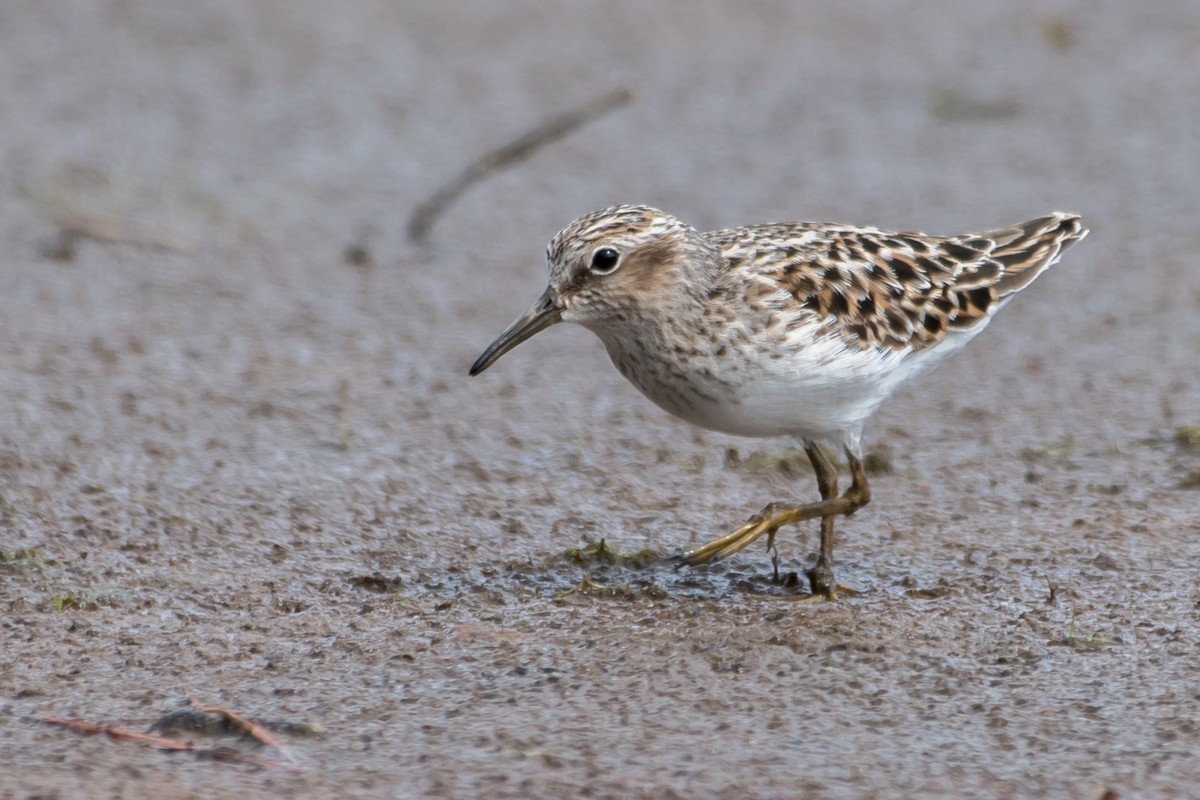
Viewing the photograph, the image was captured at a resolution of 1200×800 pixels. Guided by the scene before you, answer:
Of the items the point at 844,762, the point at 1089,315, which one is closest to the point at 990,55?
the point at 1089,315

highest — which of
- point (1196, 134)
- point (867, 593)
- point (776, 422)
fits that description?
point (1196, 134)

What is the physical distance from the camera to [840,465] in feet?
24.1

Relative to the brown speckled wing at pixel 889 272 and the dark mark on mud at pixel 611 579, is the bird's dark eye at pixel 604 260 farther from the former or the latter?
the dark mark on mud at pixel 611 579

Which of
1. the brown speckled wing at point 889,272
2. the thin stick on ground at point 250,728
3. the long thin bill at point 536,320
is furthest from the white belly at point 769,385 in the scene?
the thin stick on ground at point 250,728

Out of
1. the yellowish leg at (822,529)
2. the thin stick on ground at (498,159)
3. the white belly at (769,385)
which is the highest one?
the thin stick on ground at (498,159)

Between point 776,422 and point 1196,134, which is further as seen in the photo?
point 1196,134

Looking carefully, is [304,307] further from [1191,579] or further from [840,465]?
[1191,579]

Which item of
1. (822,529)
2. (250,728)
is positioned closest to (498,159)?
(822,529)

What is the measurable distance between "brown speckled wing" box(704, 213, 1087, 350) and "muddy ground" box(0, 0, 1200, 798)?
838 millimetres

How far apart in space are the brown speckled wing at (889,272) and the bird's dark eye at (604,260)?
0.45 meters

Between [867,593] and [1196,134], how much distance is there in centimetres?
707

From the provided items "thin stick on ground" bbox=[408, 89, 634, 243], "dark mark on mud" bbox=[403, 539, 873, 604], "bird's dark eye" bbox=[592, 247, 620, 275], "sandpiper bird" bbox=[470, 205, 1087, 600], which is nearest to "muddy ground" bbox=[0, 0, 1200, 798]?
"dark mark on mud" bbox=[403, 539, 873, 604]

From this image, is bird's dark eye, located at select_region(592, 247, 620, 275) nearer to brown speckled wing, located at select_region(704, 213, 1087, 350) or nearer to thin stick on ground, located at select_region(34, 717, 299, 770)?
brown speckled wing, located at select_region(704, 213, 1087, 350)

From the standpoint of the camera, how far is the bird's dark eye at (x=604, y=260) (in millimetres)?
5953
